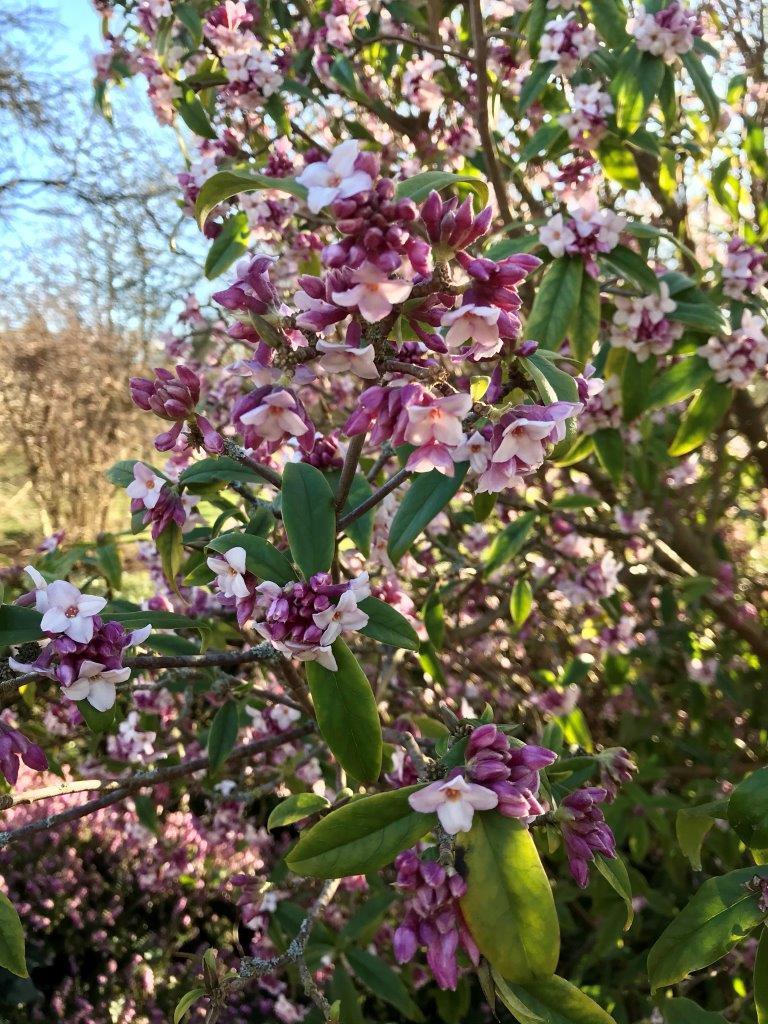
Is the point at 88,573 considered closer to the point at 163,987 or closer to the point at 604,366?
the point at 163,987

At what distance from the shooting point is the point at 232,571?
86cm

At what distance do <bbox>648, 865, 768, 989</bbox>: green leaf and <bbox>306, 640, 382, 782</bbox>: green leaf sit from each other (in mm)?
387

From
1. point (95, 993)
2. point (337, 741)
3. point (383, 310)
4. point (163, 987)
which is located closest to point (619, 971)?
point (163, 987)

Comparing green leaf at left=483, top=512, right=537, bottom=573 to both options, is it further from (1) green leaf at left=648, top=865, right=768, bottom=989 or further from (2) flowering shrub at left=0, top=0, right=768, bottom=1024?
(1) green leaf at left=648, top=865, right=768, bottom=989

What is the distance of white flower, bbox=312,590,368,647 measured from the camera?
737 mm

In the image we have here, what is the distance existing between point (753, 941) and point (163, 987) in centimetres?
179

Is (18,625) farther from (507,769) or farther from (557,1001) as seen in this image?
(557,1001)

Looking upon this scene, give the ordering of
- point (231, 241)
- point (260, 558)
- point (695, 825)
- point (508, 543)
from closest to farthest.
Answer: point (260, 558) → point (695, 825) → point (508, 543) → point (231, 241)

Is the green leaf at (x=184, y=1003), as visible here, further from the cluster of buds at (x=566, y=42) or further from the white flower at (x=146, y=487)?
the cluster of buds at (x=566, y=42)

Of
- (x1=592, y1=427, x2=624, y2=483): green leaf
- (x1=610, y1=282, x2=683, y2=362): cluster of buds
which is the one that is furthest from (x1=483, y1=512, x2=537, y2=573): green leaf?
(x1=610, y1=282, x2=683, y2=362): cluster of buds

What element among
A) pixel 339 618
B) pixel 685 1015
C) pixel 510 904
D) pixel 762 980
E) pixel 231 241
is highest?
pixel 231 241

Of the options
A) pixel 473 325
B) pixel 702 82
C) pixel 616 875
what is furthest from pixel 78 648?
pixel 702 82

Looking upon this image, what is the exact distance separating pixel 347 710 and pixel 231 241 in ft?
4.52

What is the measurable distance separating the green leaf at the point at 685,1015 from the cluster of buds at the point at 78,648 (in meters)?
0.83
